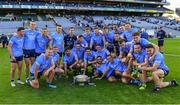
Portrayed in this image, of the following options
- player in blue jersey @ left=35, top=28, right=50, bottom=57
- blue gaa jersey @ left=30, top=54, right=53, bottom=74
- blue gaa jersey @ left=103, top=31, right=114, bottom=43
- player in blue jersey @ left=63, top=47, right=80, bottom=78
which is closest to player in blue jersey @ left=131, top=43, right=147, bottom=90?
player in blue jersey @ left=63, top=47, right=80, bottom=78

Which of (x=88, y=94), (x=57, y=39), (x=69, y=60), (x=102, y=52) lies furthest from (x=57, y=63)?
(x=88, y=94)

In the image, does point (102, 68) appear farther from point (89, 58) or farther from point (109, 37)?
point (109, 37)

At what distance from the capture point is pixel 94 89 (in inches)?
422

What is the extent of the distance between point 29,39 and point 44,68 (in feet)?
4.42

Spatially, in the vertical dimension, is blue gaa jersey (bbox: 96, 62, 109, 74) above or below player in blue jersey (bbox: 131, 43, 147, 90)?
below

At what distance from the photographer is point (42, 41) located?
11977mm

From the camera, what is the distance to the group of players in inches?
419

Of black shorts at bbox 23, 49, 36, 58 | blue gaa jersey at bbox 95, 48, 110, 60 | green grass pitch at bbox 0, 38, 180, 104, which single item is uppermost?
black shorts at bbox 23, 49, 36, 58

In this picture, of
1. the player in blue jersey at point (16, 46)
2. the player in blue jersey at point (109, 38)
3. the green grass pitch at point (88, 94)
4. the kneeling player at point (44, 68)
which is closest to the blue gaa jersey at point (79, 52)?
the player in blue jersey at point (109, 38)

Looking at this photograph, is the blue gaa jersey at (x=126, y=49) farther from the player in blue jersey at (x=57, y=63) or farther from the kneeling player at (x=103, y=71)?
the player in blue jersey at (x=57, y=63)

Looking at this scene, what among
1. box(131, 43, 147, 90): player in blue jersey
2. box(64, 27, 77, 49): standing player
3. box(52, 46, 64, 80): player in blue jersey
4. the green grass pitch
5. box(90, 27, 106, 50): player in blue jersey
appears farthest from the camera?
box(90, 27, 106, 50): player in blue jersey

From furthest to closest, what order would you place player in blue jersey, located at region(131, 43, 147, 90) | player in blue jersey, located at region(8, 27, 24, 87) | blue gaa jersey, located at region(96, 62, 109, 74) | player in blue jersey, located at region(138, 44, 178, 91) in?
blue gaa jersey, located at region(96, 62, 109, 74), player in blue jersey, located at region(8, 27, 24, 87), player in blue jersey, located at region(131, 43, 147, 90), player in blue jersey, located at region(138, 44, 178, 91)

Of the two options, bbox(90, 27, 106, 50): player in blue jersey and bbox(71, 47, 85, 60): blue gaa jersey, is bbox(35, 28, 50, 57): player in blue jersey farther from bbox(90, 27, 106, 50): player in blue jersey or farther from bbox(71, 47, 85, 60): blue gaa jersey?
bbox(90, 27, 106, 50): player in blue jersey

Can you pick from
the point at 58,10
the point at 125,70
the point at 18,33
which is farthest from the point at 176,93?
the point at 58,10
